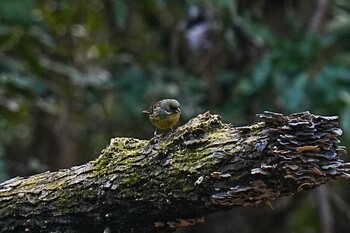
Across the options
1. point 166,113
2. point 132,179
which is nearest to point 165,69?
point 166,113

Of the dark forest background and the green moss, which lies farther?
the dark forest background

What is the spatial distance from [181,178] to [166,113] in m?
0.24

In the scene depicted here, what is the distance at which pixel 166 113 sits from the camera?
5.46 feet

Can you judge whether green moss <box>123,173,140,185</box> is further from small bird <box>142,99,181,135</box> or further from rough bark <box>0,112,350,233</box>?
small bird <box>142,99,181,135</box>

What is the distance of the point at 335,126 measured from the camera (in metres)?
1.38

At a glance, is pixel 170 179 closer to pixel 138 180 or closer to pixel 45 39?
pixel 138 180

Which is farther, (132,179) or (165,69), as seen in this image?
(165,69)

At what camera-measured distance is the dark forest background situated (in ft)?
10.9

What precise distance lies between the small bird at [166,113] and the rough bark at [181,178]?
8cm

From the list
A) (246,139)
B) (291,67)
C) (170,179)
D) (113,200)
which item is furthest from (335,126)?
(291,67)

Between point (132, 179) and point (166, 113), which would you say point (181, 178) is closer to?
point (132, 179)

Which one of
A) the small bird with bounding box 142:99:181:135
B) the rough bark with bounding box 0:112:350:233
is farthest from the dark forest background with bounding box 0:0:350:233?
the rough bark with bounding box 0:112:350:233

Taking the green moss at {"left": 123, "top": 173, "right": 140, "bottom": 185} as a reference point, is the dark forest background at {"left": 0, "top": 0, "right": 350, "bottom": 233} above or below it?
above

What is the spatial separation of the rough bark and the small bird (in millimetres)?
81
